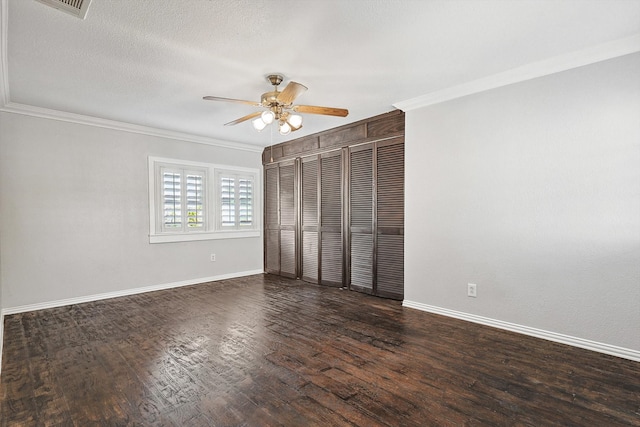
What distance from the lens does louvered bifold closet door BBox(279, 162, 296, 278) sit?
18.5 feet

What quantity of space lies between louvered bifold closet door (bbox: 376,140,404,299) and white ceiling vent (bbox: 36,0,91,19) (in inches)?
129

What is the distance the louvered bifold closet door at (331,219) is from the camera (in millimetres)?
4852

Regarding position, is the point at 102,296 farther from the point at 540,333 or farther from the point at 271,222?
the point at 540,333

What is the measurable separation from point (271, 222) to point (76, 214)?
9.93 feet

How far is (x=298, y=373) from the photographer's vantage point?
2.28 metres

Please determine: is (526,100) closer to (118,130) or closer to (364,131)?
(364,131)

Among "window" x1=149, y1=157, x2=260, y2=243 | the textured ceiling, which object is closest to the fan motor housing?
the textured ceiling

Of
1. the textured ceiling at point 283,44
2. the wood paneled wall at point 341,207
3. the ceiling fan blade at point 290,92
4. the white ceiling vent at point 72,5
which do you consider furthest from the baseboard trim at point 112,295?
the ceiling fan blade at point 290,92

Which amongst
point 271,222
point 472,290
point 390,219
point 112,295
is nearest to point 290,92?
point 390,219

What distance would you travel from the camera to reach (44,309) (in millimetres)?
3877

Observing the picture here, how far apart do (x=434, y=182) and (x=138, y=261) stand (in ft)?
14.2

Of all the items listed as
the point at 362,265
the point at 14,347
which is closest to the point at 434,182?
the point at 362,265

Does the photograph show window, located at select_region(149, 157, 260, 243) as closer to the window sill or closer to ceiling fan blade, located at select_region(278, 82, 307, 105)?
the window sill

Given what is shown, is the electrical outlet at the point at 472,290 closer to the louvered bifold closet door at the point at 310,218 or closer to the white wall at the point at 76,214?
the louvered bifold closet door at the point at 310,218
